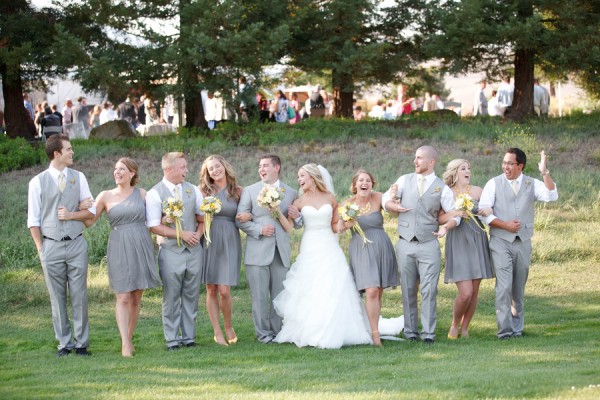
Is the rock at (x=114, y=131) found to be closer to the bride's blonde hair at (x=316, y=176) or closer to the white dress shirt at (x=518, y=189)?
the bride's blonde hair at (x=316, y=176)

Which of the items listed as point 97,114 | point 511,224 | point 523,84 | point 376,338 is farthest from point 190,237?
point 97,114

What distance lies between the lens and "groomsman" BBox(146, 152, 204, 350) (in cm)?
944

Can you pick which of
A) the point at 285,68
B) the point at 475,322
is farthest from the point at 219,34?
the point at 475,322

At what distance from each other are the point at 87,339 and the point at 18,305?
4003 mm

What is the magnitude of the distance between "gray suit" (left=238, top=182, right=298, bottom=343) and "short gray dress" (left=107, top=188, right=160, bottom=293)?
3.65ft

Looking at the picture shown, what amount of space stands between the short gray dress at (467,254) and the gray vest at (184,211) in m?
2.77

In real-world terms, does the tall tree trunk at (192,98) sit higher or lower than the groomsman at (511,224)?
higher

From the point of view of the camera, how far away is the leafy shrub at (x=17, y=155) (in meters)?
21.0

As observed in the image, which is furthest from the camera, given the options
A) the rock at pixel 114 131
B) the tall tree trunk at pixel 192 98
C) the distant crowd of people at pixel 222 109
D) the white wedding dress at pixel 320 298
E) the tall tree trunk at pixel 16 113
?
the tall tree trunk at pixel 16 113

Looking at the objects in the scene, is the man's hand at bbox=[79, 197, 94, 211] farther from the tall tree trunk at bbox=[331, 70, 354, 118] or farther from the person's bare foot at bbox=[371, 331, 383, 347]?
the tall tree trunk at bbox=[331, 70, 354, 118]

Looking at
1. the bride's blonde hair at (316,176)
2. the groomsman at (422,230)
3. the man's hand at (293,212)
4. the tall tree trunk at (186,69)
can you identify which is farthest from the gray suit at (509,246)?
the tall tree trunk at (186,69)

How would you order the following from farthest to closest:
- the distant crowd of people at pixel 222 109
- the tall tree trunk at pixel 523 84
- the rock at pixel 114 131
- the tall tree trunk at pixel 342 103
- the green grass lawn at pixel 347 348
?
the tall tree trunk at pixel 342 103, the rock at pixel 114 131, the distant crowd of people at pixel 222 109, the tall tree trunk at pixel 523 84, the green grass lawn at pixel 347 348

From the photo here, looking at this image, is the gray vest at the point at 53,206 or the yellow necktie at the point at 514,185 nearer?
the gray vest at the point at 53,206

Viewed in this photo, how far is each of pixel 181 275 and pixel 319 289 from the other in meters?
1.43
